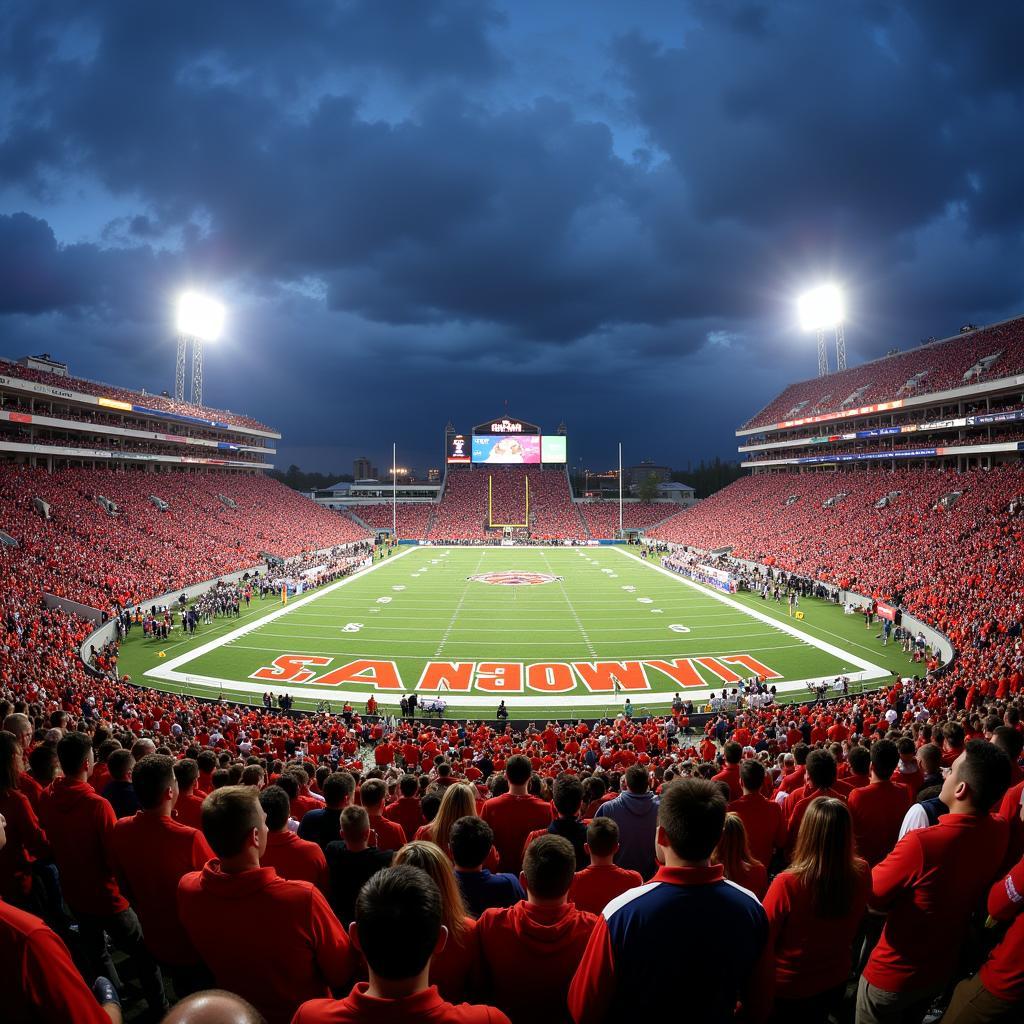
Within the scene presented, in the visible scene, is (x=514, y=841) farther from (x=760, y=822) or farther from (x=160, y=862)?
(x=160, y=862)

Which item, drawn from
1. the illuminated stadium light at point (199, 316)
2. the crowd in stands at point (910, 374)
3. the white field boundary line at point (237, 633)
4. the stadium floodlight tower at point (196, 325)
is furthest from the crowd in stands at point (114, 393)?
the crowd in stands at point (910, 374)

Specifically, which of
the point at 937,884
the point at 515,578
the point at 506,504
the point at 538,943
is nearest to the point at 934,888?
the point at 937,884

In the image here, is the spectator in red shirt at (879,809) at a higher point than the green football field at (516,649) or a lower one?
higher

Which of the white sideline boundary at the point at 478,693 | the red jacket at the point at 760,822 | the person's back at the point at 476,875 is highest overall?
the person's back at the point at 476,875

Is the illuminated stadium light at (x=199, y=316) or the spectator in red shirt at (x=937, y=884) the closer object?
the spectator in red shirt at (x=937, y=884)

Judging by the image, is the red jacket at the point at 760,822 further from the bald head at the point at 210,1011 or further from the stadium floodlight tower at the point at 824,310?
the stadium floodlight tower at the point at 824,310

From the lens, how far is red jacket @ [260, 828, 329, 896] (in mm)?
3639

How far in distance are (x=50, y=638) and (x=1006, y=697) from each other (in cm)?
2819

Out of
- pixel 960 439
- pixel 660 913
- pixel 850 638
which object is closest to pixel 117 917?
pixel 660 913

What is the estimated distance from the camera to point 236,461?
71.8m

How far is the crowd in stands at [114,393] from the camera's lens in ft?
138

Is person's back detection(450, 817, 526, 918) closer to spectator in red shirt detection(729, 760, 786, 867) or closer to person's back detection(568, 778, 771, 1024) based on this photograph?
person's back detection(568, 778, 771, 1024)

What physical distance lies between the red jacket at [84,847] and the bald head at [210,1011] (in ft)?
11.4

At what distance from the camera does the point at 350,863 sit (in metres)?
3.90
